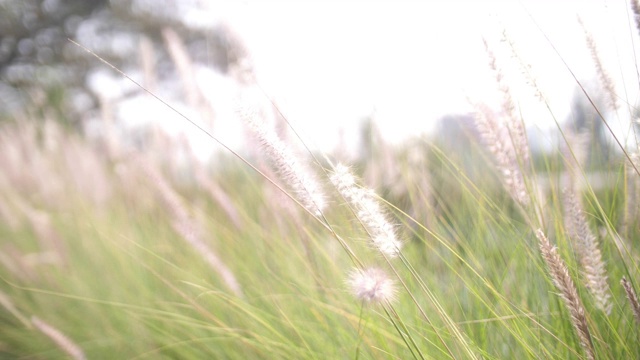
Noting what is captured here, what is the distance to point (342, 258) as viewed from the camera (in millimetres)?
1806

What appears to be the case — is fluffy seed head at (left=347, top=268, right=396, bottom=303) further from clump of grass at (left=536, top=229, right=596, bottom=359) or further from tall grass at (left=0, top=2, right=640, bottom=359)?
clump of grass at (left=536, top=229, right=596, bottom=359)

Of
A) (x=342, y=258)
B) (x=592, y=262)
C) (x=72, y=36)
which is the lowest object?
(x=342, y=258)

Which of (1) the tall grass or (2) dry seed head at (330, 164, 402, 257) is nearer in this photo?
(2) dry seed head at (330, 164, 402, 257)

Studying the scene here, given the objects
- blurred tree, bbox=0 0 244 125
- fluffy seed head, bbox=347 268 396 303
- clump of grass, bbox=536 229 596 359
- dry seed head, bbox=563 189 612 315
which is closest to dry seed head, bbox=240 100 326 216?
fluffy seed head, bbox=347 268 396 303

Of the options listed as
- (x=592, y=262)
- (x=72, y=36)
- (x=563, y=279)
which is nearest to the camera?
(x=563, y=279)

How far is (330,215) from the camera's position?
→ 5.49ft

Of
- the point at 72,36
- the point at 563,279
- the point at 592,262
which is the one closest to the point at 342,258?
the point at 592,262

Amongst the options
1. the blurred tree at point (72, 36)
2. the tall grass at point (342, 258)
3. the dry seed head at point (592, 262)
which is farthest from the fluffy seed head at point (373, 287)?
the blurred tree at point (72, 36)

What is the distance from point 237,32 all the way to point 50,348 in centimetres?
126

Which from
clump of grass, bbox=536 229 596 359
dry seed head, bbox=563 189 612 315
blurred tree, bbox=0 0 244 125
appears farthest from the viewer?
blurred tree, bbox=0 0 244 125

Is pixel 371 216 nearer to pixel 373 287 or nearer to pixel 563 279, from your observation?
pixel 373 287

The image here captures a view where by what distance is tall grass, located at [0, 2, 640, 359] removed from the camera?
0.92 metres

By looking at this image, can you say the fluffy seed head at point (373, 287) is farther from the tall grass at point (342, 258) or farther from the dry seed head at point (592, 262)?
the dry seed head at point (592, 262)

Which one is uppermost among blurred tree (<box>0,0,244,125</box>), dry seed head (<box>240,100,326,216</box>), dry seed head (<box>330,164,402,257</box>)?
blurred tree (<box>0,0,244,125</box>)
